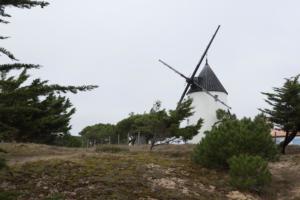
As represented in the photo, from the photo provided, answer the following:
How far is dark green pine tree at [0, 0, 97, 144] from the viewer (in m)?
9.46

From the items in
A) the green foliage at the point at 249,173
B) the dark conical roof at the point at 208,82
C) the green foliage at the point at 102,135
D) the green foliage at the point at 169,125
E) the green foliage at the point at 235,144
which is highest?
the dark conical roof at the point at 208,82

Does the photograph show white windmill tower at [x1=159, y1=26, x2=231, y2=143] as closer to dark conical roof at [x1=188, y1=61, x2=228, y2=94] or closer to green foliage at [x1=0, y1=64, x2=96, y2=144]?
dark conical roof at [x1=188, y1=61, x2=228, y2=94]

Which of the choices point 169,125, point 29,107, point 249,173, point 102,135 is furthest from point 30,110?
point 102,135

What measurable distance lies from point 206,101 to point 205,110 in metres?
0.73

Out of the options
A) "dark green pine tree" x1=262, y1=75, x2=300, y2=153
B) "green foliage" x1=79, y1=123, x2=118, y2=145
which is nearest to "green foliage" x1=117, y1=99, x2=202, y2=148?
"dark green pine tree" x1=262, y1=75, x2=300, y2=153

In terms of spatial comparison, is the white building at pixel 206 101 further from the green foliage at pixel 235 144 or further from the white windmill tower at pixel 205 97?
the green foliage at pixel 235 144

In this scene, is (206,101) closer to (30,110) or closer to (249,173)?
(249,173)

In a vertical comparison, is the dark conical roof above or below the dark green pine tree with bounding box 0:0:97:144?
above

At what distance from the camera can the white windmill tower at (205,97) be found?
130 feet

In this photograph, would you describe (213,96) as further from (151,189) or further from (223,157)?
(151,189)

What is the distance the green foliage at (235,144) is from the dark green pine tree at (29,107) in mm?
6693

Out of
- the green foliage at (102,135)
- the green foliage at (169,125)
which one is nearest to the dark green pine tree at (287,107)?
the green foliage at (169,125)

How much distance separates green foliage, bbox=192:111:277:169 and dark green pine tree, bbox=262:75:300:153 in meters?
9.53

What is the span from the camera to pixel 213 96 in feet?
131
